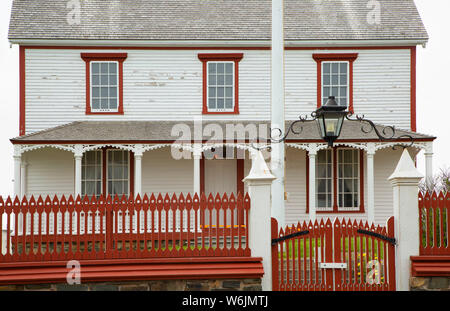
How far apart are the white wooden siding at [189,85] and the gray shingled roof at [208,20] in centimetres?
56

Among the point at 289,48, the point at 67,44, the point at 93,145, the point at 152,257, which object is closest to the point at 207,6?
the point at 289,48

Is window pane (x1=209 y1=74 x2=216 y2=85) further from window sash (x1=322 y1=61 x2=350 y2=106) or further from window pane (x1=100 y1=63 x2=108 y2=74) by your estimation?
window sash (x1=322 y1=61 x2=350 y2=106)

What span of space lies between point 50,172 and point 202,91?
562 centimetres

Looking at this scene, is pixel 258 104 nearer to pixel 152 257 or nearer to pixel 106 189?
pixel 106 189

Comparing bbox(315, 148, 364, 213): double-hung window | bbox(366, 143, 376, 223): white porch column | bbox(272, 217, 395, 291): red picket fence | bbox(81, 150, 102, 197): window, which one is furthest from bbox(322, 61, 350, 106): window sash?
bbox(272, 217, 395, 291): red picket fence

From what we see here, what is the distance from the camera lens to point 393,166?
64.7 feet

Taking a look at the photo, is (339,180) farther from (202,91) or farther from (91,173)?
(91,173)

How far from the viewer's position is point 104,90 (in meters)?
19.6

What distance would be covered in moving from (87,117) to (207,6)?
19.2 feet

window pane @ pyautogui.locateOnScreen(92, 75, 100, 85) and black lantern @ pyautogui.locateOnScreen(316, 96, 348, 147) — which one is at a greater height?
window pane @ pyautogui.locateOnScreen(92, 75, 100, 85)

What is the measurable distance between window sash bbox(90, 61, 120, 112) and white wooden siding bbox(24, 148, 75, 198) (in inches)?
73.9

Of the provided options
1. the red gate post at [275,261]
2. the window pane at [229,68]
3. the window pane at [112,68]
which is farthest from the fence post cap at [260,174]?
the window pane at [112,68]

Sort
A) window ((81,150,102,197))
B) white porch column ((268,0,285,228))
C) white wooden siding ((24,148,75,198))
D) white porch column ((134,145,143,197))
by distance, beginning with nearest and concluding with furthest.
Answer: white porch column ((268,0,285,228)), white porch column ((134,145,143,197)), white wooden siding ((24,148,75,198)), window ((81,150,102,197))

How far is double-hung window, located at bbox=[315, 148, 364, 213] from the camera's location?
19672 millimetres
